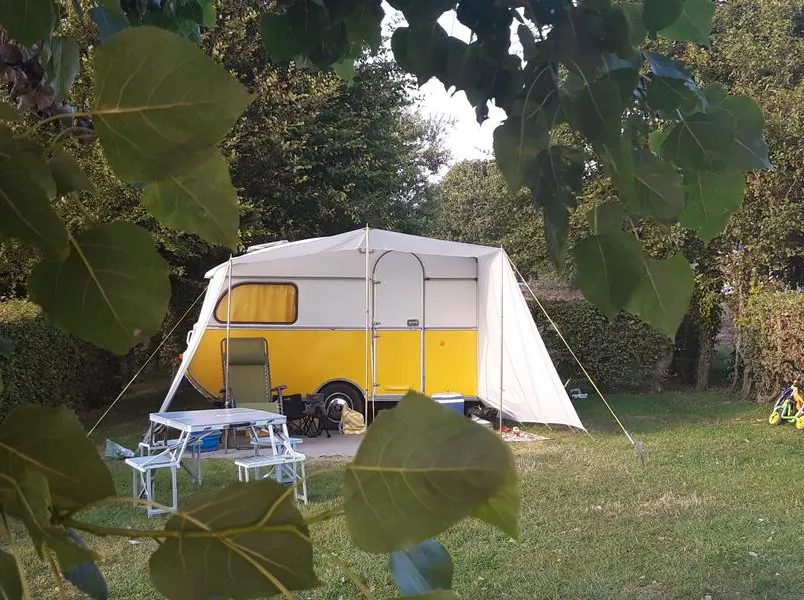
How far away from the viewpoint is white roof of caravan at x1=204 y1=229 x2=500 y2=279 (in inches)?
281

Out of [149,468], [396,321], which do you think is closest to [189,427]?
[149,468]

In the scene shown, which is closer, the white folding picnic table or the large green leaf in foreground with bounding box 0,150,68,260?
the large green leaf in foreground with bounding box 0,150,68,260

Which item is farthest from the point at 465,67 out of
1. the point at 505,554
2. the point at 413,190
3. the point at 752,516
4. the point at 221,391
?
the point at 413,190

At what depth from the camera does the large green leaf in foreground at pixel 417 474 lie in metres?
0.21

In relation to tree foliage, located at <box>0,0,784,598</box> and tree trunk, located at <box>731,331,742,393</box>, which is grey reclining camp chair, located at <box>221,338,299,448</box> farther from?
tree foliage, located at <box>0,0,784,598</box>

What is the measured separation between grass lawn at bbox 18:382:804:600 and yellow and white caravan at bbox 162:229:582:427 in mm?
1596

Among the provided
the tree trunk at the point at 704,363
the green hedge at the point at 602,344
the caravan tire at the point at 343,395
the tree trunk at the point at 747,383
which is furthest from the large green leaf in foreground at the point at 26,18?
the tree trunk at the point at 704,363

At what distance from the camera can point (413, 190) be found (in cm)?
1295

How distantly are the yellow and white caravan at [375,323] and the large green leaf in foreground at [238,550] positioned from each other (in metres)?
7.37

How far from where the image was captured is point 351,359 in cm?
834

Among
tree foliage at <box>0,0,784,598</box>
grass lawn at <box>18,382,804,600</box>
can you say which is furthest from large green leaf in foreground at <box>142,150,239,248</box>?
grass lawn at <box>18,382,804,600</box>

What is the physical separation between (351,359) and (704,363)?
554 centimetres

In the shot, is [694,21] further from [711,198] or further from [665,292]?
[665,292]

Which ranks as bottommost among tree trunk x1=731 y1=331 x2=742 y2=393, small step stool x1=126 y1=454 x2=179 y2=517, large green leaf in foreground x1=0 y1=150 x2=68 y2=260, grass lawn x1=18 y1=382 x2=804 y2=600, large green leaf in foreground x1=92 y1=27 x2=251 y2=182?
grass lawn x1=18 y1=382 x2=804 y2=600
